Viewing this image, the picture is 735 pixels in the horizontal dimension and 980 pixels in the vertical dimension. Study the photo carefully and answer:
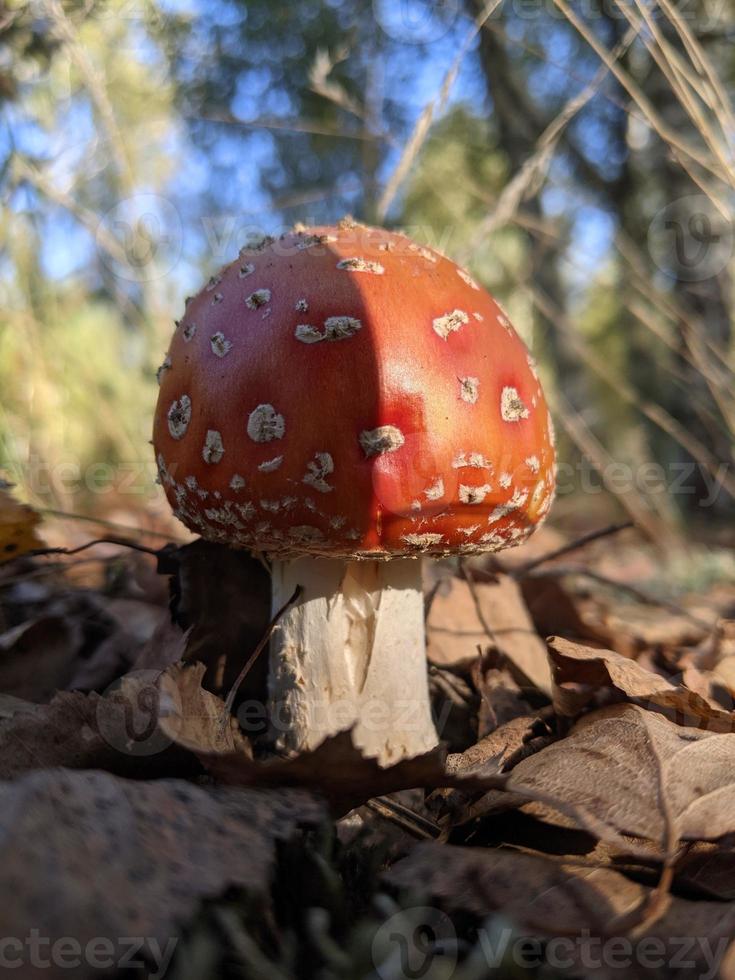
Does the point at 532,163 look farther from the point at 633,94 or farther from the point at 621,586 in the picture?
the point at 621,586

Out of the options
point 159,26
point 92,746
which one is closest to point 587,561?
point 92,746

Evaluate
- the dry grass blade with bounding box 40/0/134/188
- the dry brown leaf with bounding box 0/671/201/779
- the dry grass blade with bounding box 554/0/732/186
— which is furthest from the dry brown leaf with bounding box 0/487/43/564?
the dry grass blade with bounding box 554/0/732/186

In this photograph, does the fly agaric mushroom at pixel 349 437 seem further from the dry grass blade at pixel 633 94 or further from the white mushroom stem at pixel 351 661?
the dry grass blade at pixel 633 94

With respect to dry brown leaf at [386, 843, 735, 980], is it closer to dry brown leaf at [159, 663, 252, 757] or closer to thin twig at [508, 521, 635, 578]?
dry brown leaf at [159, 663, 252, 757]

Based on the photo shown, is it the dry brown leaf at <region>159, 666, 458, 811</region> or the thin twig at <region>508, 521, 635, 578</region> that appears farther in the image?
the thin twig at <region>508, 521, 635, 578</region>

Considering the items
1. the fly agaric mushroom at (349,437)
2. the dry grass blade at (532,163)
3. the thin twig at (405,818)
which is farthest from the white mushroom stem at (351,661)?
the dry grass blade at (532,163)

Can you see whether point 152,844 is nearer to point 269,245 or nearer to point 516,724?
point 516,724

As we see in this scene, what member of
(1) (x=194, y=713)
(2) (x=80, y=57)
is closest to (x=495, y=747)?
(1) (x=194, y=713)
